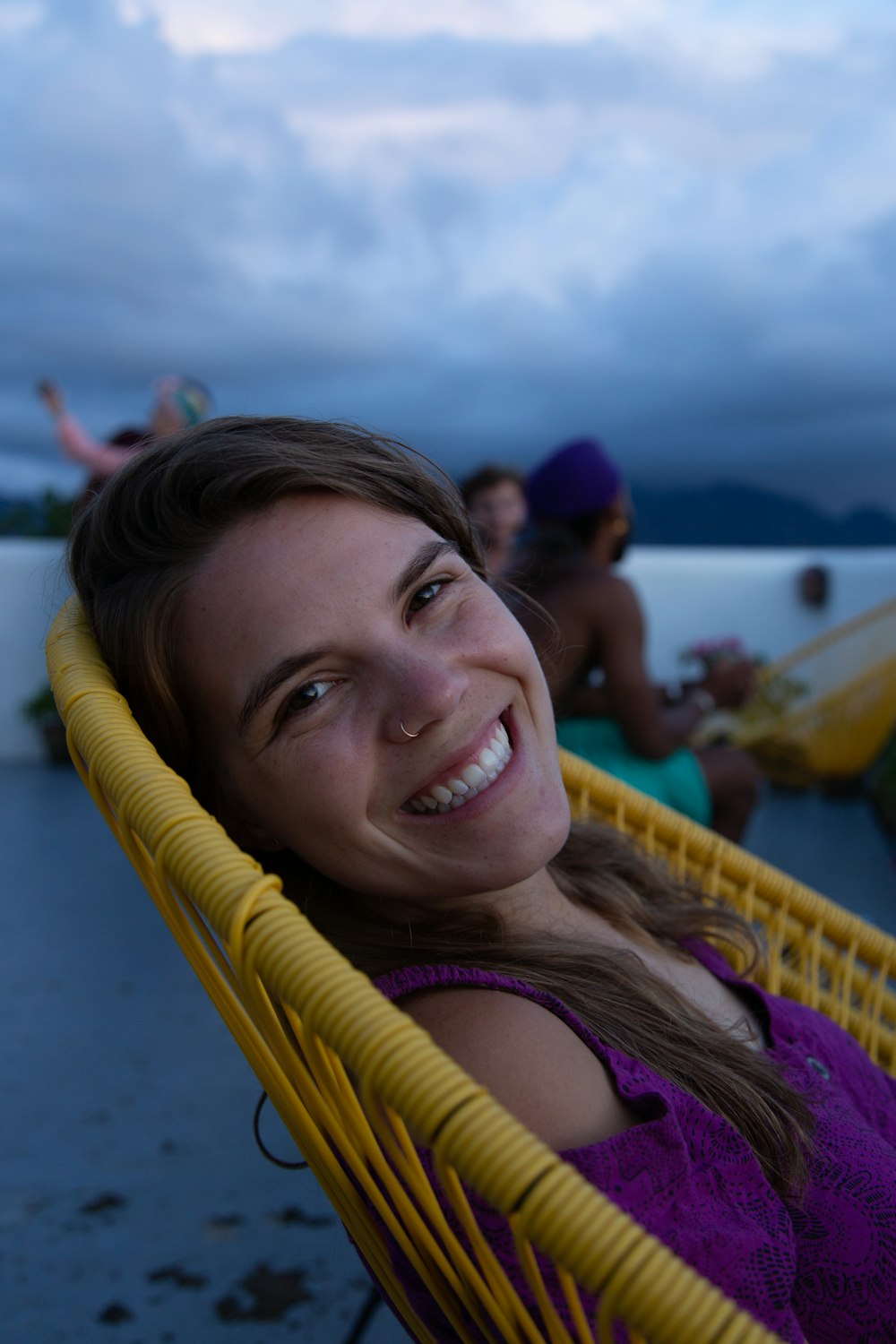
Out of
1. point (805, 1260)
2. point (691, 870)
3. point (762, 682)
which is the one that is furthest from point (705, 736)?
point (805, 1260)

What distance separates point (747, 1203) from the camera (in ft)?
2.73

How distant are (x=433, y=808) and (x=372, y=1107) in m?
0.32

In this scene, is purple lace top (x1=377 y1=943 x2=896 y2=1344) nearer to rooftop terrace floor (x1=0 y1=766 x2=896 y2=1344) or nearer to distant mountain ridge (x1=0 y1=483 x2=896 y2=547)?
rooftop terrace floor (x1=0 y1=766 x2=896 y2=1344)

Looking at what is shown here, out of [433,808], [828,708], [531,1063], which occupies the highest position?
[433,808]

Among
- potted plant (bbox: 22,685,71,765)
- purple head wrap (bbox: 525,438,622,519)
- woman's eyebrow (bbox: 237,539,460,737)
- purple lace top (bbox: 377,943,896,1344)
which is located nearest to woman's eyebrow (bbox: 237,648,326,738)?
woman's eyebrow (bbox: 237,539,460,737)

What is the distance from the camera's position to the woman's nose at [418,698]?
913 millimetres

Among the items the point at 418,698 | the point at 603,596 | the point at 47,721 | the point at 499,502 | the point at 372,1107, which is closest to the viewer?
the point at 372,1107

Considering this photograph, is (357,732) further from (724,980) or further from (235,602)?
(724,980)

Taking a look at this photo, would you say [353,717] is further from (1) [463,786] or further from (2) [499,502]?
(2) [499,502]

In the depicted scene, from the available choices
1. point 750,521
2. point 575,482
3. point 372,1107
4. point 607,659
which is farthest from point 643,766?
point 750,521

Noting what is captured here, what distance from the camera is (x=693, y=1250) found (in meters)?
0.74

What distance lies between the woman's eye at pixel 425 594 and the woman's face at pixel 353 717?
1 centimetres

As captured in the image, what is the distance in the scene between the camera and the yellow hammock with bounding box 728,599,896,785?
15.6 ft

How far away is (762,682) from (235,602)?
4.45 meters
